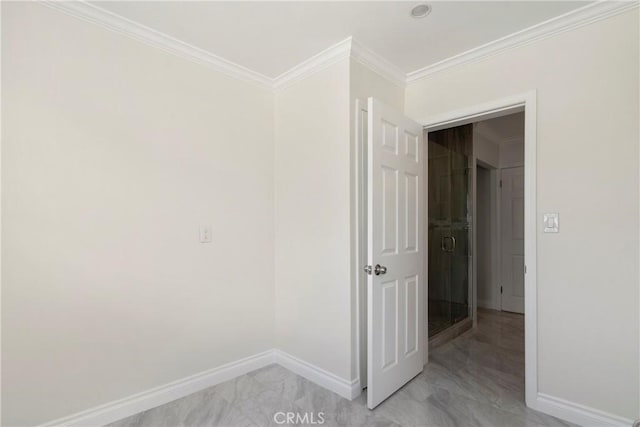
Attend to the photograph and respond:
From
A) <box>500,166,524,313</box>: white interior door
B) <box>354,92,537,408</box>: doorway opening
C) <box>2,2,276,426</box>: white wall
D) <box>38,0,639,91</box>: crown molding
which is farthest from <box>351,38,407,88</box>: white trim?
<box>500,166,524,313</box>: white interior door

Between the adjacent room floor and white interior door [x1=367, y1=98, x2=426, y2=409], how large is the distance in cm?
14

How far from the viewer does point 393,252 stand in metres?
2.38

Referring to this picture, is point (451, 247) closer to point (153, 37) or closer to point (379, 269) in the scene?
point (379, 269)

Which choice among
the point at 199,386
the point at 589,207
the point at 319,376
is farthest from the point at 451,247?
the point at 199,386

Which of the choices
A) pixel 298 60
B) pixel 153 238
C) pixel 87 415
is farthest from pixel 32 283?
pixel 298 60

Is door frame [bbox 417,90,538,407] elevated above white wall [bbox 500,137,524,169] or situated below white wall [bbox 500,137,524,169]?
below

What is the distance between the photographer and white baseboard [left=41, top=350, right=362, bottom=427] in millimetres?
1979

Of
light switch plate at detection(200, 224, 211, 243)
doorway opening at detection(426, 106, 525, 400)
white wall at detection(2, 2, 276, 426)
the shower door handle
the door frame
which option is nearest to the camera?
white wall at detection(2, 2, 276, 426)

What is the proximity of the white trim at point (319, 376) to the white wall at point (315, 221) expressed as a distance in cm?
5

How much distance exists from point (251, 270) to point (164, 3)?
1952mm

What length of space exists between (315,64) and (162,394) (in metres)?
2.63

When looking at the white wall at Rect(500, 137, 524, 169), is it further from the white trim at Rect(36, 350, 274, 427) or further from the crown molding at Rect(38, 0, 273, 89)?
Answer: the white trim at Rect(36, 350, 274, 427)

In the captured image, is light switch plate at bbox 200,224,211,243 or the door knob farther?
light switch plate at bbox 200,224,211,243

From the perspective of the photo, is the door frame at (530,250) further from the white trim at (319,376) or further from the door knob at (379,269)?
the white trim at (319,376)
